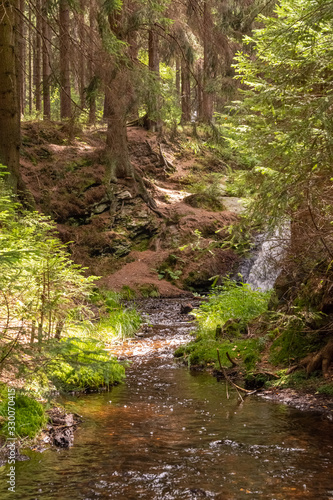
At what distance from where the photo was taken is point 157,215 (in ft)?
56.2

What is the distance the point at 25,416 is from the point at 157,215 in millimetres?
13236

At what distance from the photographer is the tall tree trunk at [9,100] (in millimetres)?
10711

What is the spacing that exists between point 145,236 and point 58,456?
12.8 m

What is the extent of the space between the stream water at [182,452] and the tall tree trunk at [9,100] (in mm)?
7215

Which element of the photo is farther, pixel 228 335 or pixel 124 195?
pixel 124 195

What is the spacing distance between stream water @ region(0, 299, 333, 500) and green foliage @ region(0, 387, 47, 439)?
0.25 m

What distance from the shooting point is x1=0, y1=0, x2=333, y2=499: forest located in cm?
501

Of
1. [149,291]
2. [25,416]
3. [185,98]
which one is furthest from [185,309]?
[185,98]

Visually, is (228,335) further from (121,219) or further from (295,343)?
(121,219)

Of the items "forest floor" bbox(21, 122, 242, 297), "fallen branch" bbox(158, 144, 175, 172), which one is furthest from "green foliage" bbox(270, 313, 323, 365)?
"fallen branch" bbox(158, 144, 175, 172)

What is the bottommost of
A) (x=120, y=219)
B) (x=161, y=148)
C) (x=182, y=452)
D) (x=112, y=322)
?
(x=182, y=452)

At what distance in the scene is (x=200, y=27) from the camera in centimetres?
1363

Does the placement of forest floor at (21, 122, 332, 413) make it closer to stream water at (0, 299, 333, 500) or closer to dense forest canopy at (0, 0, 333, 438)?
dense forest canopy at (0, 0, 333, 438)

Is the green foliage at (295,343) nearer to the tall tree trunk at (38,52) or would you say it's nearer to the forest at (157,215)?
the forest at (157,215)
